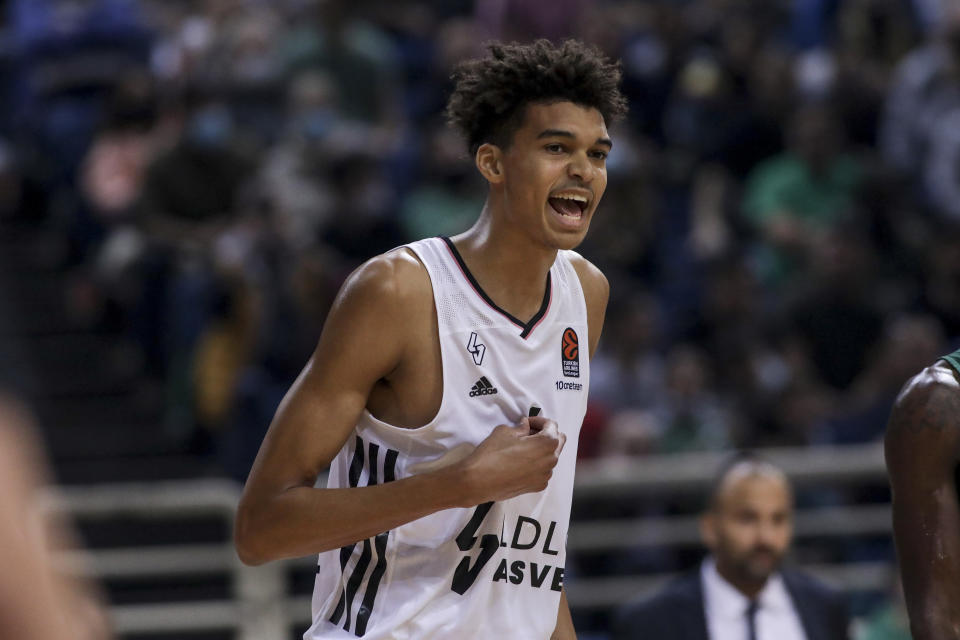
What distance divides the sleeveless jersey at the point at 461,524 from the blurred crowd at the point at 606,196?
4324 millimetres

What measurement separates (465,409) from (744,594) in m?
2.58

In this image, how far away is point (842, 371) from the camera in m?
8.91

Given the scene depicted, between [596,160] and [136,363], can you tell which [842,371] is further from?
[596,160]

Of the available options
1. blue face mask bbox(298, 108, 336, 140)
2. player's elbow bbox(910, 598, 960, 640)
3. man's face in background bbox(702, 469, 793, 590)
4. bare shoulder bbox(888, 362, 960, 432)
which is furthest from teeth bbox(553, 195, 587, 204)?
blue face mask bbox(298, 108, 336, 140)

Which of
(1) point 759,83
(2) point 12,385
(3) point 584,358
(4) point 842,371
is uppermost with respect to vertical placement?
(1) point 759,83

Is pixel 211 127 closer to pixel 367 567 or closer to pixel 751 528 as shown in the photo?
pixel 751 528

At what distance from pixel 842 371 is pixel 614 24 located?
10.8 ft

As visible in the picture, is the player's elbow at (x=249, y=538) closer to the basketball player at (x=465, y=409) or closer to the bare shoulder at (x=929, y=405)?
the basketball player at (x=465, y=409)

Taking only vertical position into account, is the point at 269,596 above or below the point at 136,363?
below

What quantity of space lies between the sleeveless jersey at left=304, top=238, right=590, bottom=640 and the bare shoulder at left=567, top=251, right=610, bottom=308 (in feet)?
1.08

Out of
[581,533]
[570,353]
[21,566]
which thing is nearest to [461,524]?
[570,353]

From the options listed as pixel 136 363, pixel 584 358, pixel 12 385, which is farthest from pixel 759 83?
pixel 12 385

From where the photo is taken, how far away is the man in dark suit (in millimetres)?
5844

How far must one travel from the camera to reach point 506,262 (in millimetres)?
3883
